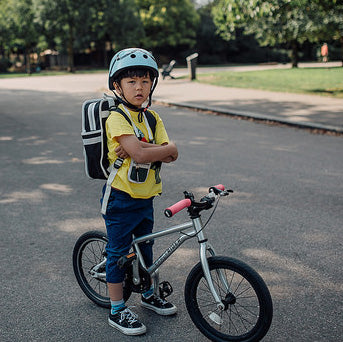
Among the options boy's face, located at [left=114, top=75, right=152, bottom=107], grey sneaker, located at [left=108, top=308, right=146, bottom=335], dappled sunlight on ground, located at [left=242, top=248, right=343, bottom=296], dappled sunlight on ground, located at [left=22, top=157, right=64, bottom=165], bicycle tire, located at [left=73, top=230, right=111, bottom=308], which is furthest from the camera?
dappled sunlight on ground, located at [left=22, top=157, right=64, bottom=165]

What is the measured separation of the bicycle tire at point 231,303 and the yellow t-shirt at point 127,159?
0.54 metres

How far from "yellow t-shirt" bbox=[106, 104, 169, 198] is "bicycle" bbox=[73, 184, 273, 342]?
0.84ft

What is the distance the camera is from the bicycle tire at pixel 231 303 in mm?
2596

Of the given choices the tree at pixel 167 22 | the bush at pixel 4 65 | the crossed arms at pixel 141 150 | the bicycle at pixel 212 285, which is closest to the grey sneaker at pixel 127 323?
the bicycle at pixel 212 285

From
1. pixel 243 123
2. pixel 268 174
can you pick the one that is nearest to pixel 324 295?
pixel 268 174

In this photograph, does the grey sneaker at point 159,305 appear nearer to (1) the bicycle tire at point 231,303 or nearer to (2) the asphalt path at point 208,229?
(2) the asphalt path at point 208,229

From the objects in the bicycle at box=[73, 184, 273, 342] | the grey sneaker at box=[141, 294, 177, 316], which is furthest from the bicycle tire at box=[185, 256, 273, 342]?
the grey sneaker at box=[141, 294, 177, 316]

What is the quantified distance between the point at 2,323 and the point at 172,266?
136cm

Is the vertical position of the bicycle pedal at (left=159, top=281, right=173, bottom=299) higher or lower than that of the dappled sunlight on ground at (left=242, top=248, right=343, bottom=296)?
higher

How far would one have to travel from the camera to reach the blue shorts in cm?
283

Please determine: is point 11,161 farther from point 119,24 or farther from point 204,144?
point 119,24

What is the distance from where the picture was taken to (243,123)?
11.0m

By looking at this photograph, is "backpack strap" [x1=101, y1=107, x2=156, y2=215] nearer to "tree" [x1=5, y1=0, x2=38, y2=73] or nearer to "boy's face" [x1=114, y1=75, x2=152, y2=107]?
"boy's face" [x1=114, y1=75, x2=152, y2=107]

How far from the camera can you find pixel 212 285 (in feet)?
8.82
